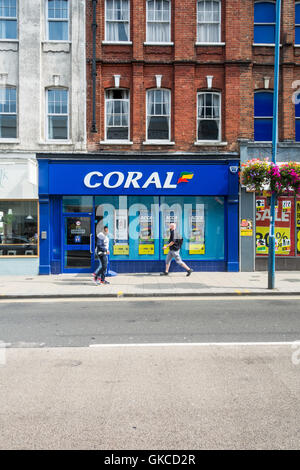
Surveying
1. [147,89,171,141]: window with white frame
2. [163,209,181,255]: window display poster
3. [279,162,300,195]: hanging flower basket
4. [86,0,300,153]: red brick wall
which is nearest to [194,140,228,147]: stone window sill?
[86,0,300,153]: red brick wall

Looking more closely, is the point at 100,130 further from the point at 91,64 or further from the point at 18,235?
the point at 18,235

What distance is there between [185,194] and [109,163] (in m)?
3.17

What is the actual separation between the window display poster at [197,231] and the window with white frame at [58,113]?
5.94 metres

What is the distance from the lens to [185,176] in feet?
49.2

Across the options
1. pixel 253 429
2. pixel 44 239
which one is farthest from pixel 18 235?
pixel 253 429

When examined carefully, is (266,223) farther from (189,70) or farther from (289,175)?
(189,70)

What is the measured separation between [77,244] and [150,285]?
4.43m

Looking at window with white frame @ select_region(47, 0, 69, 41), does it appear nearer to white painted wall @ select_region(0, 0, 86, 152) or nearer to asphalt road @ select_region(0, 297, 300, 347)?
white painted wall @ select_region(0, 0, 86, 152)

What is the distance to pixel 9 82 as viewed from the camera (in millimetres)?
14953

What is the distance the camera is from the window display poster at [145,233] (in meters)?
15.3

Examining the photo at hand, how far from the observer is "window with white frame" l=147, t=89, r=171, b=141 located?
15398mm

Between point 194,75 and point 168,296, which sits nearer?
point 168,296

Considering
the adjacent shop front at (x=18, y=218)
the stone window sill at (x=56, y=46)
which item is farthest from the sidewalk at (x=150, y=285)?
the stone window sill at (x=56, y=46)

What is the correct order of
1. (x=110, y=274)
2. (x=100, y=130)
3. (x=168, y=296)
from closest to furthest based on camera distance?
(x=168, y=296) < (x=110, y=274) < (x=100, y=130)
